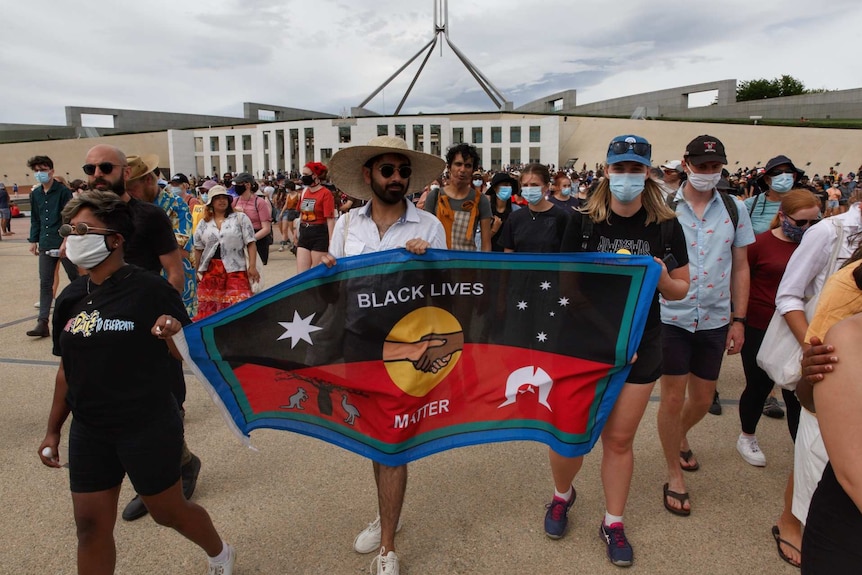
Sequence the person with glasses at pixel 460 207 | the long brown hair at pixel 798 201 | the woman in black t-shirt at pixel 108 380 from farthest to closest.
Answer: the person with glasses at pixel 460 207 < the long brown hair at pixel 798 201 < the woman in black t-shirt at pixel 108 380

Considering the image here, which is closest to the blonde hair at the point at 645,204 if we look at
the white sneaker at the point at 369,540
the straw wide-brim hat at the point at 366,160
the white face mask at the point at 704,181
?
the white face mask at the point at 704,181

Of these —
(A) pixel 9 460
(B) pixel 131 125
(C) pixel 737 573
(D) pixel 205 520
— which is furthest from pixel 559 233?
(B) pixel 131 125

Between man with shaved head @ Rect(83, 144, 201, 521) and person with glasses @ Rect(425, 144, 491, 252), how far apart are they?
98.9 inches

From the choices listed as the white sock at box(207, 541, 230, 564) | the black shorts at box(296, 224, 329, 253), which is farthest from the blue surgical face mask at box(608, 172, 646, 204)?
the black shorts at box(296, 224, 329, 253)

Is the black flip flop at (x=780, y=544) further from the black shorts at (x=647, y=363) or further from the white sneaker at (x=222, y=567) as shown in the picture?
the white sneaker at (x=222, y=567)

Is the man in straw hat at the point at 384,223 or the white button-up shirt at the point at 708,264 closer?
the man in straw hat at the point at 384,223

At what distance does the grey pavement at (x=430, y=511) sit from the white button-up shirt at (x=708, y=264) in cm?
104

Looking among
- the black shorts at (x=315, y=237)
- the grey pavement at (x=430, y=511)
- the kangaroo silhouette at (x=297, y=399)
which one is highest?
the black shorts at (x=315, y=237)

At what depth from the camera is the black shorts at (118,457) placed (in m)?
2.03

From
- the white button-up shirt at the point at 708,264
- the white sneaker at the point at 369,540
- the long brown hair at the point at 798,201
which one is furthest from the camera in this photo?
the long brown hair at the point at 798,201

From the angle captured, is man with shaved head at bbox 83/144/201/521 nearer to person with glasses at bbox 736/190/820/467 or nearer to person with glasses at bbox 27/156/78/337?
person with glasses at bbox 736/190/820/467

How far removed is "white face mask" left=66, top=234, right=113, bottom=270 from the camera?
200 centimetres

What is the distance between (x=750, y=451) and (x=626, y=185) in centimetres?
214

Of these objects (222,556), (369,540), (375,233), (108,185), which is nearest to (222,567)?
(222,556)
